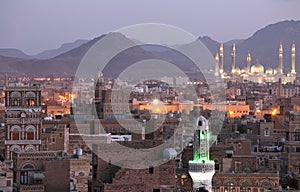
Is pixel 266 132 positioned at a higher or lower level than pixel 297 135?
lower

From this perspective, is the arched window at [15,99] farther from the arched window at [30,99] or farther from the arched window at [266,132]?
the arched window at [266,132]

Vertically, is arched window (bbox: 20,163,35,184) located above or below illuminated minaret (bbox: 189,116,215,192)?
below

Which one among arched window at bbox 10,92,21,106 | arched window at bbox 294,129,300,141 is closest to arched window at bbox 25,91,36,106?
arched window at bbox 10,92,21,106

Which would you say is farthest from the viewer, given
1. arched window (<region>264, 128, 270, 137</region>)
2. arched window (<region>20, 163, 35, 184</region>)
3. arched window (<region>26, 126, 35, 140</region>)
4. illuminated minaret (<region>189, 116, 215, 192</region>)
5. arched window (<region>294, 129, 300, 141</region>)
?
arched window (<region>264, 128, 270, 137</region>)

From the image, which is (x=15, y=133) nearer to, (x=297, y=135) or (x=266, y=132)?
(x=297, y=135)

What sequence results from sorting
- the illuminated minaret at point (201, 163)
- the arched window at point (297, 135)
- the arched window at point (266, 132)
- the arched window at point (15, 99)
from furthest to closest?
the arched window at point (266, 132), the arched window at point (297, 135), the arched window at point (15, 99), the illuminated minaret at point (201, 163)

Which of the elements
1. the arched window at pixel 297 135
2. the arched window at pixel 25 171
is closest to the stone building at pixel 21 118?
the arched window at pixel 25 171

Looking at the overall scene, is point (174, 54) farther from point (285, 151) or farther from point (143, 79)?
point (285, 151)

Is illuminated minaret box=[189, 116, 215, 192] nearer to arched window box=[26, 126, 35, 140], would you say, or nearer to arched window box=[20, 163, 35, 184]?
arched window box=[20, 163, 35, 184]

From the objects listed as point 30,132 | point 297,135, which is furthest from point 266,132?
point 30,132

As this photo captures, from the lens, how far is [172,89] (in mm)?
87375

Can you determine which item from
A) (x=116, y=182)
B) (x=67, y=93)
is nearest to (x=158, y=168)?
(x=116, y=182)

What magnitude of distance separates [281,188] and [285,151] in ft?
25.0

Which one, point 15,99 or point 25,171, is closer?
point 25,171
